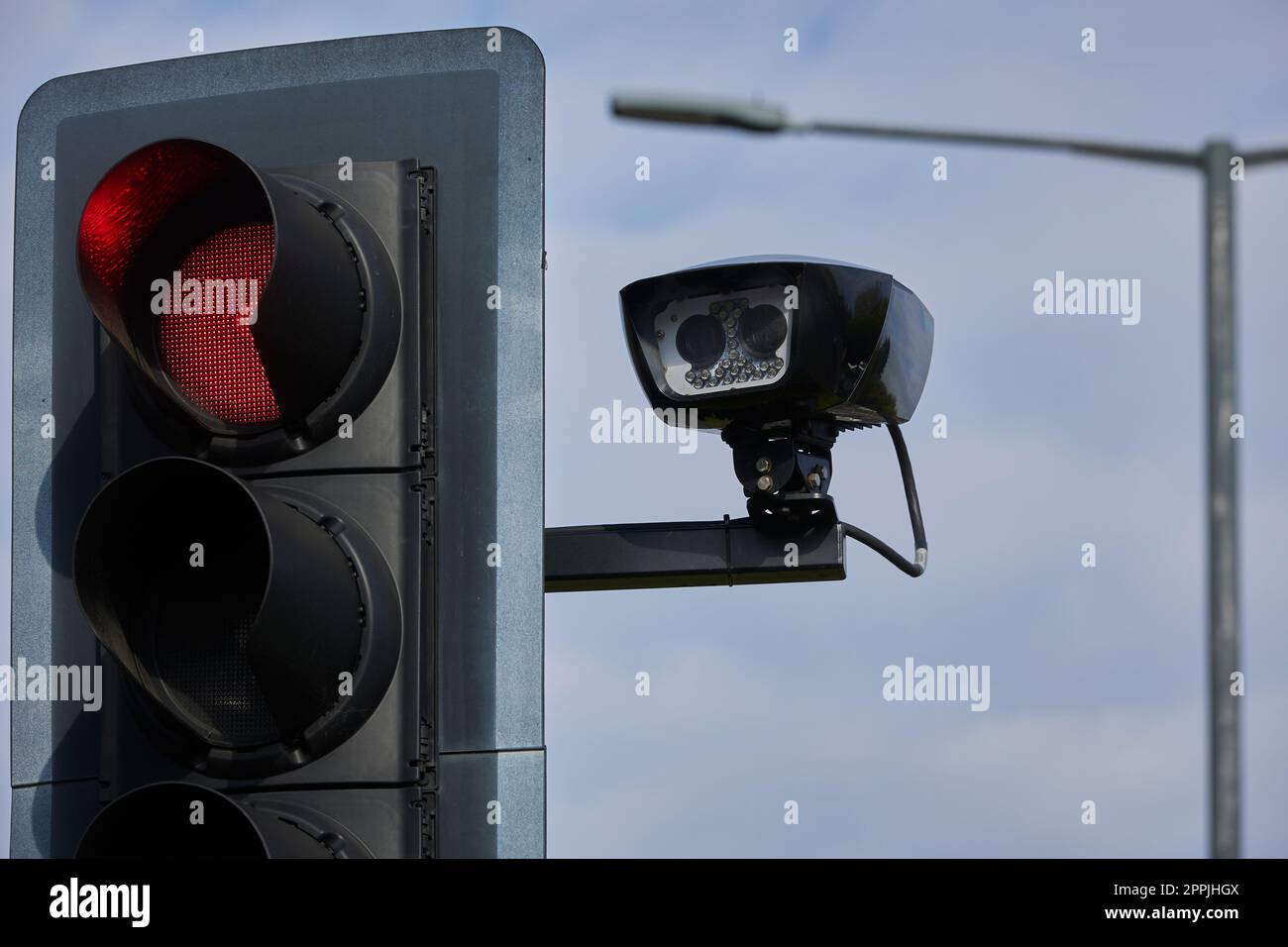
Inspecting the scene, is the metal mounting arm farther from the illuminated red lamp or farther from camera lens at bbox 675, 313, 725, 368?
the illuminated red lamp

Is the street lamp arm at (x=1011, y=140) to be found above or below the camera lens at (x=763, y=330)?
above

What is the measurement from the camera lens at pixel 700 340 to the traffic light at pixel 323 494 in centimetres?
79

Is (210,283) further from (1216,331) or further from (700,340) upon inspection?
(1216,331)

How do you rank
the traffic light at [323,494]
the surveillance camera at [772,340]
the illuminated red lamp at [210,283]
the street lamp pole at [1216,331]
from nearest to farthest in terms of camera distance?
the traffic light at [323,494]
the illuminated red lamp at [210,283]
the street lamp pole at [1216,331]
the surveillance camera at [772,340]

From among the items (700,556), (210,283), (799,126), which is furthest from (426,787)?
(799,126)

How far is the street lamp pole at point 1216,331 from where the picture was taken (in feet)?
10.5

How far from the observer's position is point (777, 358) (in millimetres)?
3803

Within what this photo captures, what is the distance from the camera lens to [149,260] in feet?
10.1

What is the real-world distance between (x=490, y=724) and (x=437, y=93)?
127 centimetres

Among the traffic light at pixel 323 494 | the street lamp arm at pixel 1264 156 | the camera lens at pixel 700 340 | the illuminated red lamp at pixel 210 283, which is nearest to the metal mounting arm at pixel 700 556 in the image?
the camera lens at pixel 700 340

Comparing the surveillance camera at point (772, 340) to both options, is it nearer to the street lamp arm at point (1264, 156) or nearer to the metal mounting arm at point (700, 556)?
the metal mounting arm at point (700, 556)

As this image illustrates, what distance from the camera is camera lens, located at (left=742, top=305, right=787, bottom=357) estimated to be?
12.5 ft

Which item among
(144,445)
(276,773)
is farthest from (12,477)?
(276,773)
